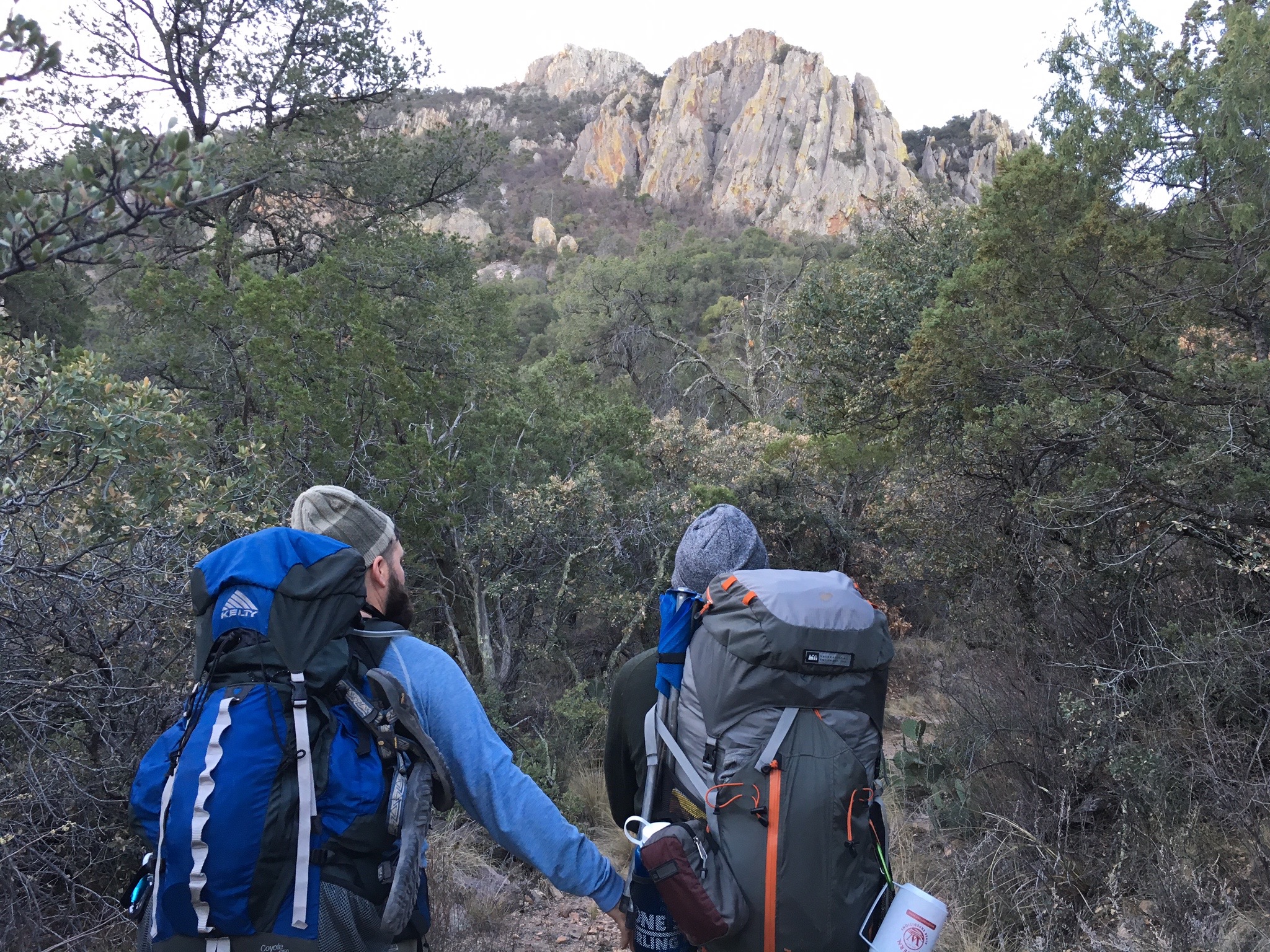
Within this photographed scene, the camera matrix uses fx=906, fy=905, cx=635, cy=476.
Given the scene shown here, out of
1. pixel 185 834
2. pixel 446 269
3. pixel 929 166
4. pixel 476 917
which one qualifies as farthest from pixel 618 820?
pixel 929 166

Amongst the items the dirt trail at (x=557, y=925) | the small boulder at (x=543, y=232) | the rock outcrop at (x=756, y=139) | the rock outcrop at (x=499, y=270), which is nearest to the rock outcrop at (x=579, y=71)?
the rock outcrop at (x=756, y=139)

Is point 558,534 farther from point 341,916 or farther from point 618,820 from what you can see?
point 341,916

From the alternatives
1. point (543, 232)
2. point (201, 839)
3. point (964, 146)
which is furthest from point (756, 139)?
point (201, 839)

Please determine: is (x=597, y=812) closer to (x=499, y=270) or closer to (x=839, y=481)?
(x=839, y=481)

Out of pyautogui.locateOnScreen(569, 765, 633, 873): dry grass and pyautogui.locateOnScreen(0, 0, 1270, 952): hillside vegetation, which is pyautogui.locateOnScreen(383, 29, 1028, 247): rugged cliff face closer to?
pyautogui.locateOnScreen(0, 0, 1270, 952): hillside vegetation

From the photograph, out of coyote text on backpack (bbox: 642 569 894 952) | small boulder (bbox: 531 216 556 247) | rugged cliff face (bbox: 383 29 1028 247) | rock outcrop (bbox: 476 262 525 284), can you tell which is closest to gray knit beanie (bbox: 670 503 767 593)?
coyote text on backpack (bbox: 642 569 894 952)

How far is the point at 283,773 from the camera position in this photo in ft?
4.84

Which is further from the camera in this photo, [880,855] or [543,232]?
[543,232]

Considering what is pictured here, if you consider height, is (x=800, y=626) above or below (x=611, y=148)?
below

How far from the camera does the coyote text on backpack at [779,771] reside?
180 centimetres

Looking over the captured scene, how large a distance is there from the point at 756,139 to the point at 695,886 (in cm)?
7415

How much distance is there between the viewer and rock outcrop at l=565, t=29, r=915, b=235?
65.3 m

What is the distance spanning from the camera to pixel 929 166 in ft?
213

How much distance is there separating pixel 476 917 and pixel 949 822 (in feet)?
8.56
